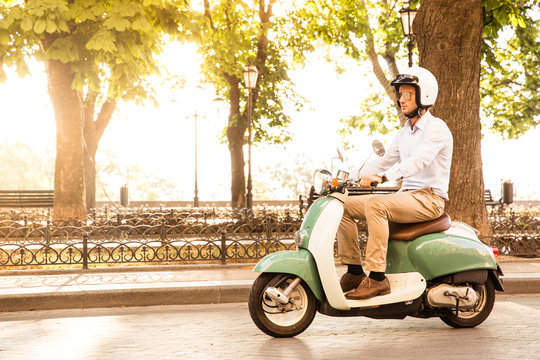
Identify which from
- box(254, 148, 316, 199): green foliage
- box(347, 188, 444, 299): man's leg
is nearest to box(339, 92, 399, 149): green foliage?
box(347, 188, 444, 299): man's leg

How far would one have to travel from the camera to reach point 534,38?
23625mm

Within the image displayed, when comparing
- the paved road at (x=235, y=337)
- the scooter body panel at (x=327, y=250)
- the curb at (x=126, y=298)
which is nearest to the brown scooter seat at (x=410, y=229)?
the scooter body panel at (x=327, y=250)

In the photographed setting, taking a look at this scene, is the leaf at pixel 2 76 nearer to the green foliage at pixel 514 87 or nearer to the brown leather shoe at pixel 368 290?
the brown leather shoe at pixel 368 290

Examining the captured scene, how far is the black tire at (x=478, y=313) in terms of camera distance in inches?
239

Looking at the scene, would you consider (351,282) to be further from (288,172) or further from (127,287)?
(288,172)

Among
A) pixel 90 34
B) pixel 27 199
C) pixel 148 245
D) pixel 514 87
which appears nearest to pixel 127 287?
pixel 148 245

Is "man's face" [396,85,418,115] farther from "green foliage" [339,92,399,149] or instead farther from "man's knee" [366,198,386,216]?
"green foliage" [339,92,399,149]

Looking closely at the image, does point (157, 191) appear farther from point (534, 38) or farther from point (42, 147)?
A: point (534, 38)

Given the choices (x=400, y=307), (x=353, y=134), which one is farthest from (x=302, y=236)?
(x=353, y=134)

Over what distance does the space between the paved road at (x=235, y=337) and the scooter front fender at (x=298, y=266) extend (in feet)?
1.48

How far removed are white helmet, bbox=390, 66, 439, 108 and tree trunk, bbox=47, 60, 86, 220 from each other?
35.9 ft

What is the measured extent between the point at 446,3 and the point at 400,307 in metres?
6.32

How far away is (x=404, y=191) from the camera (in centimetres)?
597

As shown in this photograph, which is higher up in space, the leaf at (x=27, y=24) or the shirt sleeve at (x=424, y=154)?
the leaf at (x=27, y=24)
